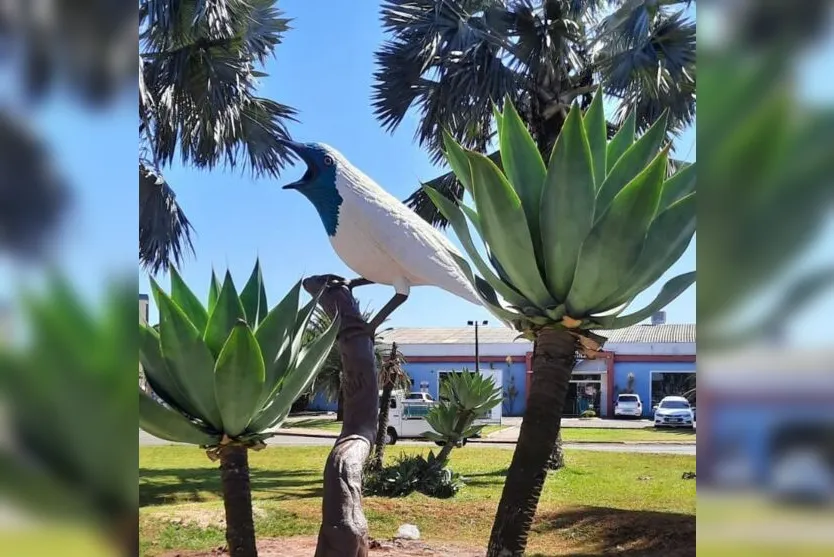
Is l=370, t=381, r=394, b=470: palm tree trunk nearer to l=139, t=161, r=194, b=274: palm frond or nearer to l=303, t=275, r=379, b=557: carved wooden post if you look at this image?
l=139, t=161, r=194, b=274: palm frond

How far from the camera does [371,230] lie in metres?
3.70

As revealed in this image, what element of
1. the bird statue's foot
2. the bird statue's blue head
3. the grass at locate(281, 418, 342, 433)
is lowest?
the grass at locate(281, 418, 342, 433)

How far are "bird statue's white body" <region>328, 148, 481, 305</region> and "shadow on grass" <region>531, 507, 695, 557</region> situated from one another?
2436mm

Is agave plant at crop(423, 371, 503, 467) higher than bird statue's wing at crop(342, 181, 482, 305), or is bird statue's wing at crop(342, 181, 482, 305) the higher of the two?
bird statue's wing at crop(342, 181, 482, 305)

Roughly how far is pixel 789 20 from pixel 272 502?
551 cm

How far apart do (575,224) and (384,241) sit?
1410mm

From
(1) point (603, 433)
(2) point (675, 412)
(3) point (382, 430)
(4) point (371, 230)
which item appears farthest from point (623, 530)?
(4) point (371, 230)

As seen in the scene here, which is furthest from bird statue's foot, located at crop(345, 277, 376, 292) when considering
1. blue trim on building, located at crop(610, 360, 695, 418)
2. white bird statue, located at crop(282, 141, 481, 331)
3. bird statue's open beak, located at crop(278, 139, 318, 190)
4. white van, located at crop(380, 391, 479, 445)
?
white van, located at crop(380, 391, 479, 445)

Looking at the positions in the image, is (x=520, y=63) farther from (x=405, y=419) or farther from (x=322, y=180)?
(x=405, y=419)

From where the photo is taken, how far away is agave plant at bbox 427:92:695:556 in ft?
7.82

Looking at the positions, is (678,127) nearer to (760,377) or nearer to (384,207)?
(384,207)

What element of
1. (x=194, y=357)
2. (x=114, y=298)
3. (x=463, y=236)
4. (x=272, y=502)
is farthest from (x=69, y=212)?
(x=272, y=502)

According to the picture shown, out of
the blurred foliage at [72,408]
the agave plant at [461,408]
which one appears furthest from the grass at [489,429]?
the blurred foliage at [72,408]

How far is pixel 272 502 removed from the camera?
19.9 feet
